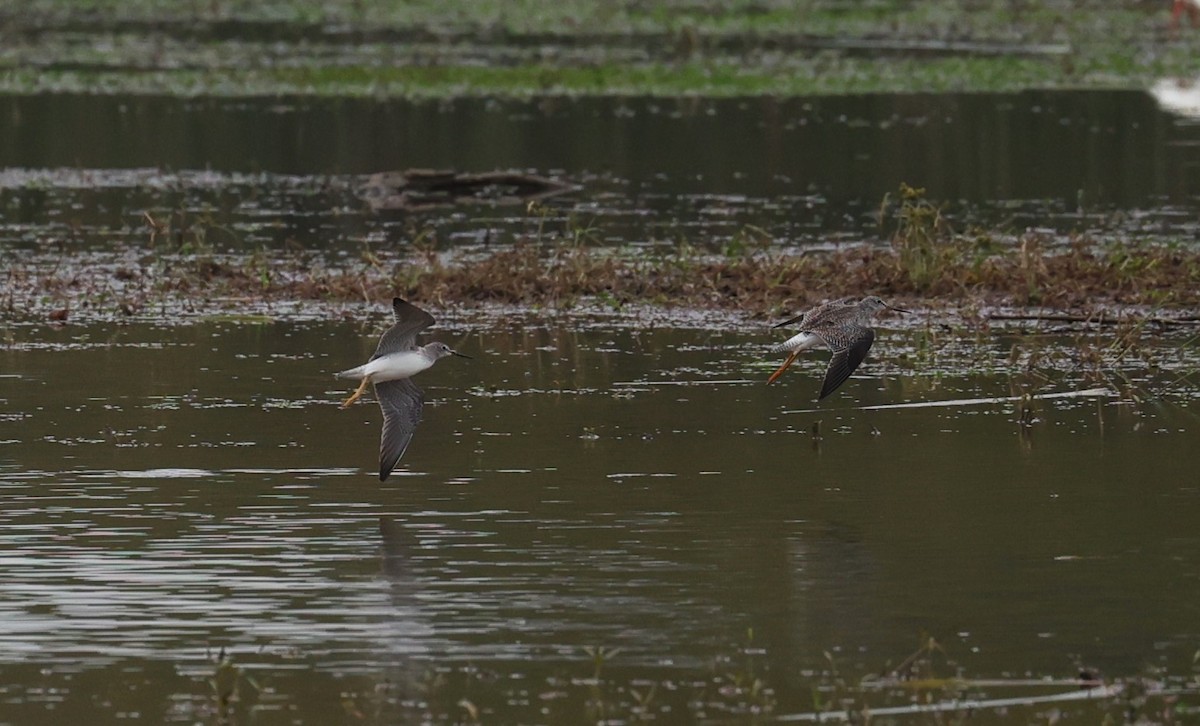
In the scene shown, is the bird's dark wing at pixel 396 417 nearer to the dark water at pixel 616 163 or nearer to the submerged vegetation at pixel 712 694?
the submerged vegetation at pixel 712 694

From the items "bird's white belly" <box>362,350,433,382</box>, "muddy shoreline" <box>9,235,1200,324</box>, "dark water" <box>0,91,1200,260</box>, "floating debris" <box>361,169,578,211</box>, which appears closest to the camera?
"bird's white belly" <box>362,350,433,382</box>

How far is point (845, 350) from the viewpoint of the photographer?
1297 centimetres

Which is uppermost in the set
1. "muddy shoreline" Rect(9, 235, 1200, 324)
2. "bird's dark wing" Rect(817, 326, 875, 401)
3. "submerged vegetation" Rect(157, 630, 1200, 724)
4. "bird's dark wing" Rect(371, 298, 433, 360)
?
"bird's dark wing" Rect(371, 298, 433, 360)

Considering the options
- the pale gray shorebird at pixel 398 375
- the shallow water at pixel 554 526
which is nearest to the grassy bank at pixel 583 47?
the shallow water at pixel 554 526

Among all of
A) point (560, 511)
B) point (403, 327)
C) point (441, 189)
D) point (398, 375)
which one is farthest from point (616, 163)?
point (560, 511)

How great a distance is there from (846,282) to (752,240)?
5.42 feet

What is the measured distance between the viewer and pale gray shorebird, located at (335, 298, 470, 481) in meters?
11.5

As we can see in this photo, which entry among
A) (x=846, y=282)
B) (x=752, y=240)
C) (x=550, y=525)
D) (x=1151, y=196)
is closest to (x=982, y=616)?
(x=550, y=525)

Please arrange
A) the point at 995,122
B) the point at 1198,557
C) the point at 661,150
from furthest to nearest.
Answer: the point at 995,122 < the point at 661,150 < the point at 1198,557

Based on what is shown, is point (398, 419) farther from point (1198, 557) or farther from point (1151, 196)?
point (1151, 196)

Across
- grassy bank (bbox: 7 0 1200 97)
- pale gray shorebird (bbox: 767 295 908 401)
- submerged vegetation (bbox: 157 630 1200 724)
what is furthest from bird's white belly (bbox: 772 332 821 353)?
grassy bank (bbox: 7 0 1200 97)

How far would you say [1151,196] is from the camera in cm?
2438

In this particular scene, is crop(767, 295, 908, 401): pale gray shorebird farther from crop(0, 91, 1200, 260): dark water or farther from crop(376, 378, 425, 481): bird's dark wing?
crop(0, 91, 1200, 260): dark water

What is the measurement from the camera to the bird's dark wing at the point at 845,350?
1287 cm
